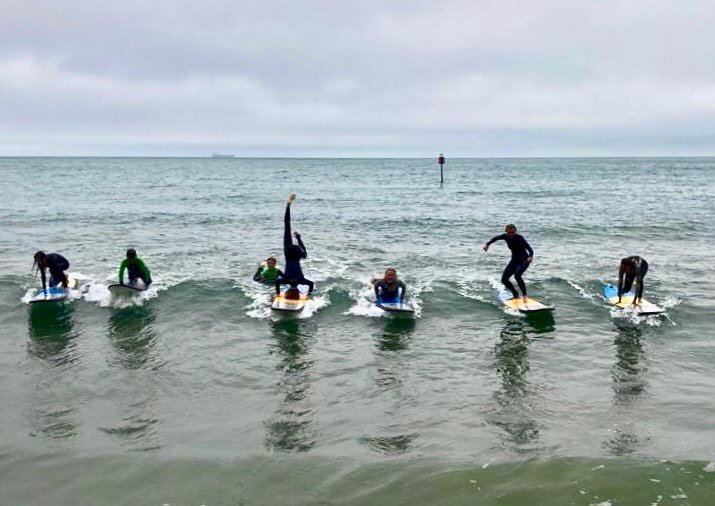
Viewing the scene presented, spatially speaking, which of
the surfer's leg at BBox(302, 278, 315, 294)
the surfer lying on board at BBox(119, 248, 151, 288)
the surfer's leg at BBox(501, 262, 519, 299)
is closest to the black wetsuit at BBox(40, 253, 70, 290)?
the surfer lying on board at BBox(119, 248, 151, 288)

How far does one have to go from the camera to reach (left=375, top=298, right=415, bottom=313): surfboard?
52.3 feet

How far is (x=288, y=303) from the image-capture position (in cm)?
1622

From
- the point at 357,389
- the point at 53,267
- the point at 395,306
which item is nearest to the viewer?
the point at 357,389

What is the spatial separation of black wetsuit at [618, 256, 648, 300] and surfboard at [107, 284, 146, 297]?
45.1 ft

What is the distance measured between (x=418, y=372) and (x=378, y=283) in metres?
4.60

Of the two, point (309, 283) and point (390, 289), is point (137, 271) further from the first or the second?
point (390, 289)

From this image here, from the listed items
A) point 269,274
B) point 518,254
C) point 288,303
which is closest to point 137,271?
point 269,274

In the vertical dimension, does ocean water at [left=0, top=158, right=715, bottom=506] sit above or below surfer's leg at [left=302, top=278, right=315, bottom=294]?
below

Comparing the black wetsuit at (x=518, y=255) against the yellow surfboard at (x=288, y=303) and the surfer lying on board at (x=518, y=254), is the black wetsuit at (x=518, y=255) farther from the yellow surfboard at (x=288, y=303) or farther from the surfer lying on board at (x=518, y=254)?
the yellow surfboard at (x=288, y=303)

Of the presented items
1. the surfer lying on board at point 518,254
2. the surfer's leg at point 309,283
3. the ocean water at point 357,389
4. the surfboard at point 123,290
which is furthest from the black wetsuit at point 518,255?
the surfboard at point 123,290

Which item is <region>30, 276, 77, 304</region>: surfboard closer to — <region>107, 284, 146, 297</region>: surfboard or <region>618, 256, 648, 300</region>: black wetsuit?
<region>107, 284, 146, 297</region>: surfboard

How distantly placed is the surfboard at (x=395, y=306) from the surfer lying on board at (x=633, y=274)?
5888 mm

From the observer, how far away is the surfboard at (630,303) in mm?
15594

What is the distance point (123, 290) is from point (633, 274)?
1456 cm
